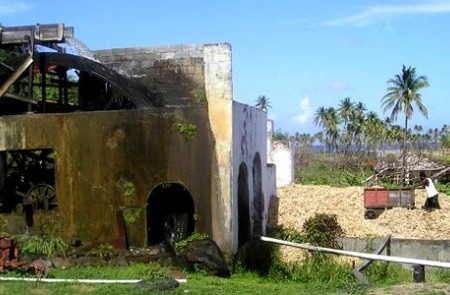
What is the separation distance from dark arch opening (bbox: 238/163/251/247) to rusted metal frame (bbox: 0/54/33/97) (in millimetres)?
4806

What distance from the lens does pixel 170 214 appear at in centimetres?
1248

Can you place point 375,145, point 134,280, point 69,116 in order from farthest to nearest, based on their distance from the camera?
point 375,145, point 69,116, point 134,280

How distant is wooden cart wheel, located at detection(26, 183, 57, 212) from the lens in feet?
40.9

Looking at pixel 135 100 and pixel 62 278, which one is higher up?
pixel 135 100

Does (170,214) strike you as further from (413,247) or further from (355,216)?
(355,216)

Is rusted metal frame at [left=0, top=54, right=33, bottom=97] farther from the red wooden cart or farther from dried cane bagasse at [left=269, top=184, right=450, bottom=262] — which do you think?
the red wooden cart

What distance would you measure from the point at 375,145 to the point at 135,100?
105ft

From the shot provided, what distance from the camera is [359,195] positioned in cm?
2075

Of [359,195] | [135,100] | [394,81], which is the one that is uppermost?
[394,81]

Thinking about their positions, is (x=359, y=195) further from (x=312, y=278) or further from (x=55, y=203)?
(x=55, y=203)

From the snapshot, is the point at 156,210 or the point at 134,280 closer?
the point at 134,280

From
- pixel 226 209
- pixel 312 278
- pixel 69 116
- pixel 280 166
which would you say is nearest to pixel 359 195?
pixel 280 166

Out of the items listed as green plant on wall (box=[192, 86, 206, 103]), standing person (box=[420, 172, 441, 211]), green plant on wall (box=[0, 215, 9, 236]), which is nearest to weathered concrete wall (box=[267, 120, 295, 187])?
standing person (box=[420, 172, 441, 211])

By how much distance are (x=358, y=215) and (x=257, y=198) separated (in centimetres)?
374
